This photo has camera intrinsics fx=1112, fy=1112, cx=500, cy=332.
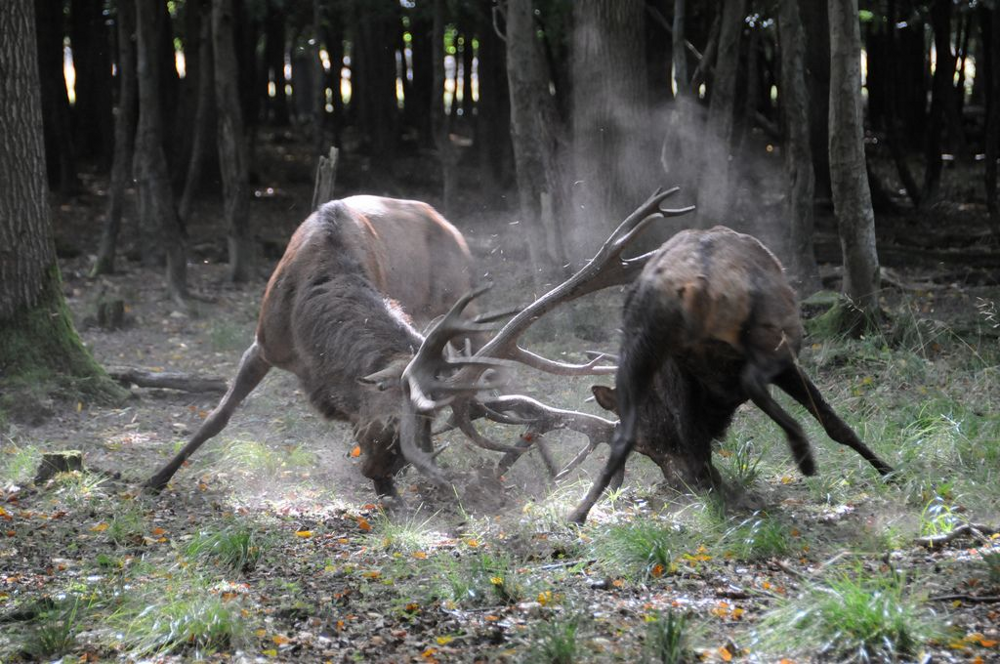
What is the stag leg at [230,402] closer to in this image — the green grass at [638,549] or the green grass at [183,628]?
the green grass at [183,628]

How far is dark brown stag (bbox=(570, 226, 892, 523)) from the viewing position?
16.8ft

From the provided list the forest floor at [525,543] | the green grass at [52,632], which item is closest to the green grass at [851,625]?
the forest floor at [525,543]

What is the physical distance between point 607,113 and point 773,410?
628cm

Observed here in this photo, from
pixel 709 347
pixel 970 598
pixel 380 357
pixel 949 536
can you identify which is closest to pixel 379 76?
pixel 380 357

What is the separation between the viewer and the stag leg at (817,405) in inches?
209

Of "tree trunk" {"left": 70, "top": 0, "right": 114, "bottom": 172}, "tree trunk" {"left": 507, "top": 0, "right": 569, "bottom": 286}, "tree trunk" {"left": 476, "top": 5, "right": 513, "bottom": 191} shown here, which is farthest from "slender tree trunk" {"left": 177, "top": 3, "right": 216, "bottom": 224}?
"tree trunk" {"left": 507, "top": 0, "right": 569, "bottom": 286}

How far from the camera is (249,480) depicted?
6898mm

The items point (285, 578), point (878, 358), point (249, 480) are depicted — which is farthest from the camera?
point (878, 358)

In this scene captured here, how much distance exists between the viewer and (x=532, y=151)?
33.0 ft

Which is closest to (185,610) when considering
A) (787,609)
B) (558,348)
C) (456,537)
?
(456,537)

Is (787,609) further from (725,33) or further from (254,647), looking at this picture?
(725,33)

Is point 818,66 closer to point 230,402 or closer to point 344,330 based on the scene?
point 344,330

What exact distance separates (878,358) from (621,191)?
376 cm

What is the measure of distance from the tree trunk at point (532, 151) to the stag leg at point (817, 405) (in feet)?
14.4
